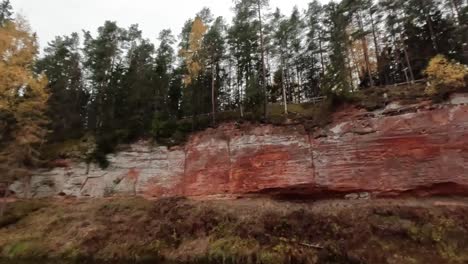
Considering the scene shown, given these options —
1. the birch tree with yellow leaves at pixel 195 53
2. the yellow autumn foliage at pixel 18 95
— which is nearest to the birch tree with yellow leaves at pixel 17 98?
the yellow autumn foliage at pixel 18 95

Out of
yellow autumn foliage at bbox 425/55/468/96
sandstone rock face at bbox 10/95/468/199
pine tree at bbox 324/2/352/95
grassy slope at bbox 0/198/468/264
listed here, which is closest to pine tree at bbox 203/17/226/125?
sandstone rock face at bbox 10/95/468/199

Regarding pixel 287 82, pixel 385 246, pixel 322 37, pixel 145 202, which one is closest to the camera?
pixel 385 246

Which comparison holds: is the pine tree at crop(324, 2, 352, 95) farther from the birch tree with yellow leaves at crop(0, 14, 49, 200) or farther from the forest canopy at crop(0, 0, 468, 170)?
the birch tree with yellow leaves at crop(0, 14, 49, 200)

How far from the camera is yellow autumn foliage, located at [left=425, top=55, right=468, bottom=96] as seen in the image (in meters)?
16.5

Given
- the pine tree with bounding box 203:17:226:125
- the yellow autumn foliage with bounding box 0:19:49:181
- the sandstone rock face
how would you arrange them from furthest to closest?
the pine tree with bounding box 203:17:226:125 < the yellow autumn foliage with bounding box 0:19:49:181 < the sandstone rock face

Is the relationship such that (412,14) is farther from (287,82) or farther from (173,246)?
(173,246)

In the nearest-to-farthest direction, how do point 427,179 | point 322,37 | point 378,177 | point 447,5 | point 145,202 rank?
point 427,179
point 378,177
point 145,202
point 447,5
point 322,37

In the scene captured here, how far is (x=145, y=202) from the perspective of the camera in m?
19.8

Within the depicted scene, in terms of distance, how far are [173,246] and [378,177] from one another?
11517 mm

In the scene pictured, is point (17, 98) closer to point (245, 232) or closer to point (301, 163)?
point (245, 232)

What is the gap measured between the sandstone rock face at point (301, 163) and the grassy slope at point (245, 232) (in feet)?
3.78

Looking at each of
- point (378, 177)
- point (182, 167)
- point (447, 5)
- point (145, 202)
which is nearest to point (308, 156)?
point (378, 177)

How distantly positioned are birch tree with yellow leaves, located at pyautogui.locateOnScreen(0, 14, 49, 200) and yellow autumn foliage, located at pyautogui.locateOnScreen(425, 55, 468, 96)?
24650 millimetres

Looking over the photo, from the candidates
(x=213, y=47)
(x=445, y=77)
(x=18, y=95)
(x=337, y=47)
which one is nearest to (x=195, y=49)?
(x=213, y=47)
